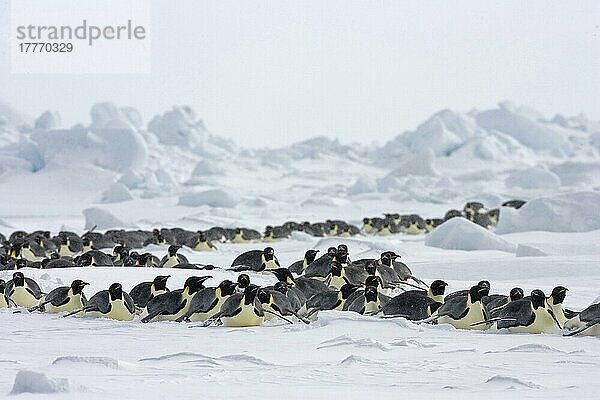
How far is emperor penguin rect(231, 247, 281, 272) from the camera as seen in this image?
27.3ft

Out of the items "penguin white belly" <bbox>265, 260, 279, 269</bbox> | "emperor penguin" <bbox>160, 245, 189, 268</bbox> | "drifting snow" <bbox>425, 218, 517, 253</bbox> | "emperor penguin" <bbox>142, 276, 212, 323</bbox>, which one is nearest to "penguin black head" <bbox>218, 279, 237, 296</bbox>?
"emperor penguin" <bbox>142, 276, 212, 323</bbox>

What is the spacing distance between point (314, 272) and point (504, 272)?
2029mm

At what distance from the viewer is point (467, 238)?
11.7 m

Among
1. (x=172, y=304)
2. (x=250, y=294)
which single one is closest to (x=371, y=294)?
(x=250, y=294)

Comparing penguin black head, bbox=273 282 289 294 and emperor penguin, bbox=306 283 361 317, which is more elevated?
penguin black head, bbox=273 282 289 294

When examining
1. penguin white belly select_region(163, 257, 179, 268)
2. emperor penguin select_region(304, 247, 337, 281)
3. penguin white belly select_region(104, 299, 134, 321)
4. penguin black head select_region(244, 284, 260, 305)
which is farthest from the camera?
penguin white belly select_region(163, 257, 179, 268)

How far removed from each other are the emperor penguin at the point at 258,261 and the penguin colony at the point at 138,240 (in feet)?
1.38

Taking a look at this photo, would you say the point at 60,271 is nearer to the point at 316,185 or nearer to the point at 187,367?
the point at 187,367

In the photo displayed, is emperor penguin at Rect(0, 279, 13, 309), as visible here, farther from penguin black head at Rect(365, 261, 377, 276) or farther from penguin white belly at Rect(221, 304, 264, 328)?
penguin black head at Rect(365, 261, 377, 276)

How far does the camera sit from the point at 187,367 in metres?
4.09

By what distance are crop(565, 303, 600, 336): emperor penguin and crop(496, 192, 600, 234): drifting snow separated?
8.99 metres

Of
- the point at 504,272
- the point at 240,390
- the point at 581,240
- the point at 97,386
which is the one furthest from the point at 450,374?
the point at 581,240

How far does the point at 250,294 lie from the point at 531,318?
5.01 ft

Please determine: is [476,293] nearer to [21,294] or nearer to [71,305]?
[71,305]
